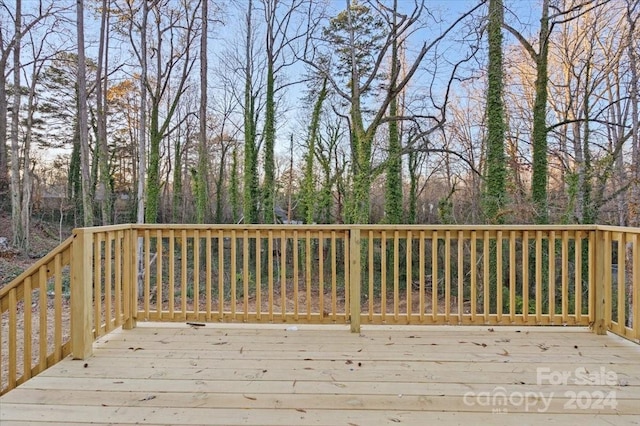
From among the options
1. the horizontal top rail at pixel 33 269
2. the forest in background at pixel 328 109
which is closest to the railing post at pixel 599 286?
the horizontal top rail at pixel 33 269

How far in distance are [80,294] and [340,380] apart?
1858mm

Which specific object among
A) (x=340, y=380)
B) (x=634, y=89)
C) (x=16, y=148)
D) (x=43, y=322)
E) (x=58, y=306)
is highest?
(x=634, y=89)

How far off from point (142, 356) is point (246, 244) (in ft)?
3.74

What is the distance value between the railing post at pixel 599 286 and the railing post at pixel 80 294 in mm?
3980

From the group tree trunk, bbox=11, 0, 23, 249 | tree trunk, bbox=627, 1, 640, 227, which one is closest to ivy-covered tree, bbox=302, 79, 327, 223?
tree trunk, bbox=627, 1, 640, 227

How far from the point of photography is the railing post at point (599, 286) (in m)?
3.06

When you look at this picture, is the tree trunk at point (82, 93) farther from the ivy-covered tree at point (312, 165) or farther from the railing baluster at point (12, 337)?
the railing baluster at point (12, 337)

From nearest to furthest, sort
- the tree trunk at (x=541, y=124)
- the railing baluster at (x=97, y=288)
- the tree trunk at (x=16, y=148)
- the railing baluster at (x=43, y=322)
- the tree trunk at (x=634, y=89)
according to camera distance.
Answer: the railing baluster at (x=43, y=322) → the railing baluster at (x=97, y=288) → the tree trunk at (x=634, y=89) → the tree trunk at (x=541, y=124) → the tree trunk at (x=16, y=148)

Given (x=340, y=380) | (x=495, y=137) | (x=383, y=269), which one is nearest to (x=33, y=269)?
(x=340, y=380)

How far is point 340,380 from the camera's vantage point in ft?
7.25

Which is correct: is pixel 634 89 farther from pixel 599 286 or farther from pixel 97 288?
pixel 97 288

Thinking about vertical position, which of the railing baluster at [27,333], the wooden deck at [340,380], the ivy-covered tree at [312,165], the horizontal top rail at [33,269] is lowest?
the wooden deck at [340,380]

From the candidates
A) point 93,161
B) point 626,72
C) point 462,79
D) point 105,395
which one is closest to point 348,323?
point 105,395

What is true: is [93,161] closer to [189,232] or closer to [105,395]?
[189,232]
